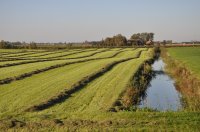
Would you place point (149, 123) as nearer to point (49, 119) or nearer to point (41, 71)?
point (49, 119)

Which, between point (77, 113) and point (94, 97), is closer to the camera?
point (77, 113)

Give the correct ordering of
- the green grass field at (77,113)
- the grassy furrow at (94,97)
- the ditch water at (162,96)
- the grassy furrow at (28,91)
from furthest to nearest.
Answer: the ditch water at (162,96), the grassy furrow at (28,91), the grassy furrow at (94,97), the green grass field at (77,113)

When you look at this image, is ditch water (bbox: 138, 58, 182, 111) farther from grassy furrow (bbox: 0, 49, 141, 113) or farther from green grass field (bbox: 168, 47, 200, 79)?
grassy furrow (bbox: 0, 49, 141, 113)

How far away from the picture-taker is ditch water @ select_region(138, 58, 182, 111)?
2027cm

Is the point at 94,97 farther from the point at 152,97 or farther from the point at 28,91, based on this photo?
the point at 152,97

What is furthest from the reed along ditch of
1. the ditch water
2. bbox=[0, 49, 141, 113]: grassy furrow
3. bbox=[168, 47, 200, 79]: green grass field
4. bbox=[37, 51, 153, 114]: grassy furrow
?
bbox=[0, 49, 141, 113]: grassy furrow

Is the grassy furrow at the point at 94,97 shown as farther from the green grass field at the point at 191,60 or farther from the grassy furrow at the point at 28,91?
the green grass field at the point at 191,60

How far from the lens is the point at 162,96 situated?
24688 mm

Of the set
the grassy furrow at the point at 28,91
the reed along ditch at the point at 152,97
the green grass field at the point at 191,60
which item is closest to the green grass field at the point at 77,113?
the grassy furrow at the point at 28,91

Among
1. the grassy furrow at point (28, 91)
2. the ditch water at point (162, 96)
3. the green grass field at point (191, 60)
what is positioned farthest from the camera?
the green grass field at point (191, 60)

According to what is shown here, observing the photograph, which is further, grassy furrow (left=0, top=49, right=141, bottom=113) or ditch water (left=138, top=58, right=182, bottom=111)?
ditch water (left=138, top=58, right=182, bottom=111)

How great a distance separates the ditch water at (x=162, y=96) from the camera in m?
Result: 20.3

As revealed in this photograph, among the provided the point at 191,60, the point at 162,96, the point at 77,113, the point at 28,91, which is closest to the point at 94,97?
the point at 28,91

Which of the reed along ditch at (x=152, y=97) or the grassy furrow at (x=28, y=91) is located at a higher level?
the grassy furrow at (x=28, y=91)
